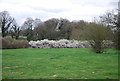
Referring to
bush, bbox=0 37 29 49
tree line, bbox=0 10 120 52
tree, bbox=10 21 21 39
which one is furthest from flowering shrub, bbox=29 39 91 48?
tree, bbox=10 21 21 39

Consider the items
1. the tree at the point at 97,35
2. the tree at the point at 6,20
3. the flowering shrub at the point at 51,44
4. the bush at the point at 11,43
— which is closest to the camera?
the tree at the point at 97,35

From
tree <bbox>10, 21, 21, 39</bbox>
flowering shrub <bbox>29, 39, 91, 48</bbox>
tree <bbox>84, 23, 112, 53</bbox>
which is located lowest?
flowering shrub <bbox>29, 39, 91, 48</bbox>

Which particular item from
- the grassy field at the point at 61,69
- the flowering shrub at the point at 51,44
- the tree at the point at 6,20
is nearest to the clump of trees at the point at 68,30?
the tree at the point at 6,20

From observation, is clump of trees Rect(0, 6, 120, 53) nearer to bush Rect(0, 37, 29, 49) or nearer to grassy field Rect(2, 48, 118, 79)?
bush Rect(0, 37, 29, 49)

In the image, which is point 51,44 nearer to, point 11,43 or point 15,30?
point 11,43

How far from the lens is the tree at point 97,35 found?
1648 cm

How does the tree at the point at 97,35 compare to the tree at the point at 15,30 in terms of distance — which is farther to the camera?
the tree at the point at 15,30

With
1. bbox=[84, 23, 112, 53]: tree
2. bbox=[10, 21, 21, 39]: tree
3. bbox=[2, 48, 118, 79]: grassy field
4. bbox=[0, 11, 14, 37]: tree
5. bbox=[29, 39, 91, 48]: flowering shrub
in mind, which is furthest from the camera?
bbox=[10, 21, 21, 39]: tree

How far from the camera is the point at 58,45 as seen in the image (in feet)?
111

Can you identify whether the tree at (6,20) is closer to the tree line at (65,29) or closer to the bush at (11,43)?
the tree line at (65,29)

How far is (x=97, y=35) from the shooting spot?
54.7 ft

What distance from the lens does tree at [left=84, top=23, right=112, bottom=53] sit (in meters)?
16.5

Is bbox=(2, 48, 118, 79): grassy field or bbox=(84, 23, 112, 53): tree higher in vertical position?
bbox=(84, 23, 112, 53): tree

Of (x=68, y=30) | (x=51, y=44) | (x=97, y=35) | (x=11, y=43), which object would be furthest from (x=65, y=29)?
(x=97, y=35)
